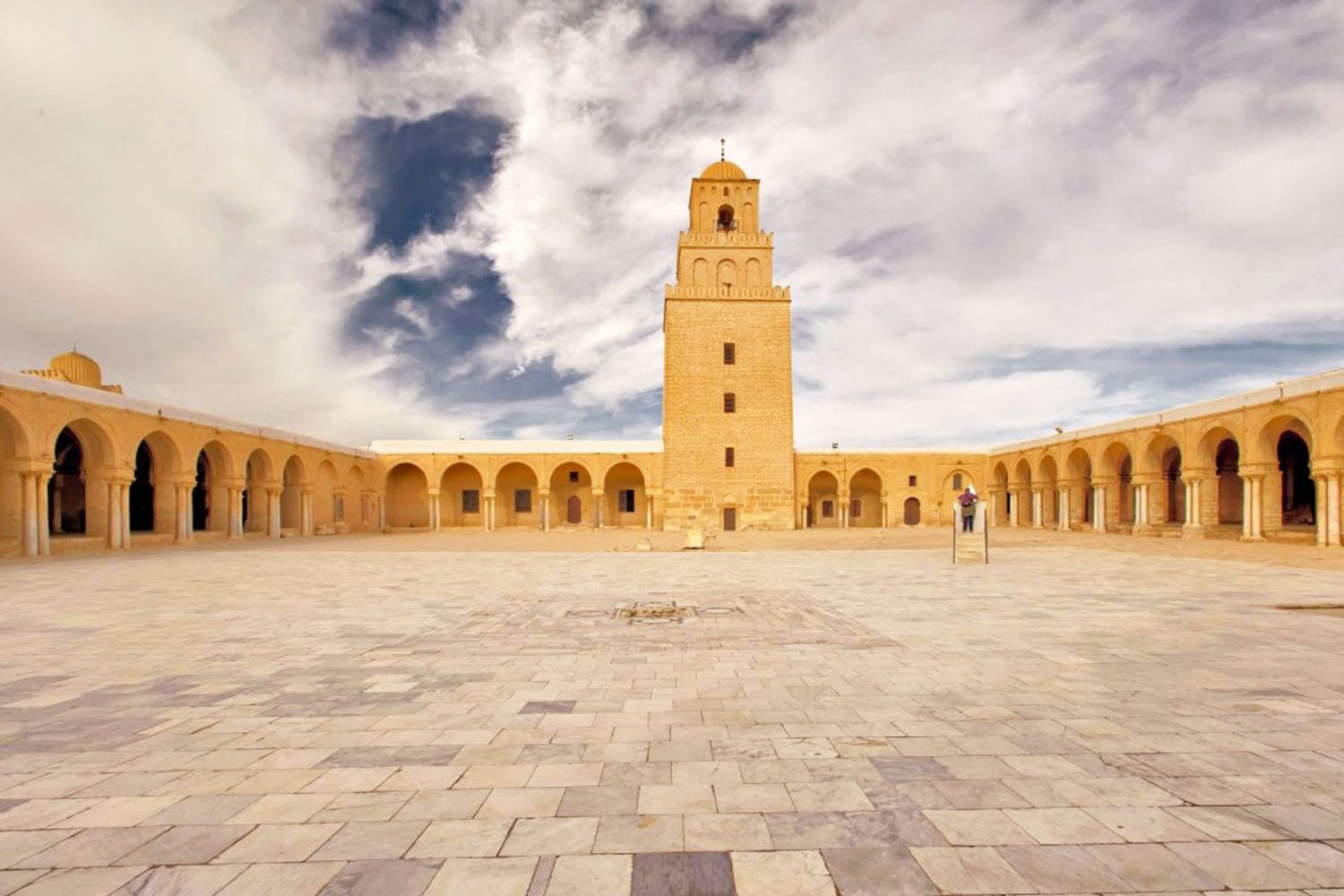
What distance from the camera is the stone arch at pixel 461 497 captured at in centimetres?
3341

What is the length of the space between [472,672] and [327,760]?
1.76 meters

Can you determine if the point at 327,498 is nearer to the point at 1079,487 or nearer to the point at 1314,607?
the point at 1314,607

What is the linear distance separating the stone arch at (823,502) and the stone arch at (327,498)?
21732 mm

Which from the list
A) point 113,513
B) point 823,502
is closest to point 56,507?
point 113,513

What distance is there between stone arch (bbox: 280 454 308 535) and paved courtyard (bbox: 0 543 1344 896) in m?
20.1

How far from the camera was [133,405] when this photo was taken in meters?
18.0

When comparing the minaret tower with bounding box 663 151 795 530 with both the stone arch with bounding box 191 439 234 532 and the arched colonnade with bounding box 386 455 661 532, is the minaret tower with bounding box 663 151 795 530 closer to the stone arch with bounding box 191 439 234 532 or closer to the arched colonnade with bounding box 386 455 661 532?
the arched colonnade with bounding box 386 455 661 532

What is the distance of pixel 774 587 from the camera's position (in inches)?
391

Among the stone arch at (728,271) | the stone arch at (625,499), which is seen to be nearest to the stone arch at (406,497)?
the stone arch at (625,499)

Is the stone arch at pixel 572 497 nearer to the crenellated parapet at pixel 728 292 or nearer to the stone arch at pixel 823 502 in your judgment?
the crenellated parapet at pixel 728 292

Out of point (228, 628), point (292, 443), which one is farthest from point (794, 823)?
point (292, 443)

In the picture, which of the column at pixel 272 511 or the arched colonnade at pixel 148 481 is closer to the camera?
the arched colonnade at pixel 148 481

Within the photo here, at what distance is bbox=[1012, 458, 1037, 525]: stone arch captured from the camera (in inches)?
1257

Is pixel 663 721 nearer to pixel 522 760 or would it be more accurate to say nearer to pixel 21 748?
pixel 522 760
